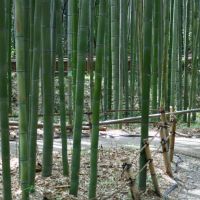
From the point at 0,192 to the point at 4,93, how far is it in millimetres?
1275

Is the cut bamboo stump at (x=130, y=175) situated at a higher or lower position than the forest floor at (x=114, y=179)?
higher

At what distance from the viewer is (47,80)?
3779 millimetres

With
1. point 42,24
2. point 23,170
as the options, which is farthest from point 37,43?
point 23,170

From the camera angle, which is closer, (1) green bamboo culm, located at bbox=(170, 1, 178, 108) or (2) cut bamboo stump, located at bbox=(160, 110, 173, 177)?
(2) cut bamboo stump, located at bbox=(160, 110, 173, 177)

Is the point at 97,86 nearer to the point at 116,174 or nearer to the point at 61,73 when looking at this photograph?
the point at 61,73

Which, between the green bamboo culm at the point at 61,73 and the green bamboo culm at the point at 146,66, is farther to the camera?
the green bamboo culm at the point at 61,73

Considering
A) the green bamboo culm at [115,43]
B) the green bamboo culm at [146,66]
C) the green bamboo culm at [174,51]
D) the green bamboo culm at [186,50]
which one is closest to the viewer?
the green bamboo culm at [146,66]

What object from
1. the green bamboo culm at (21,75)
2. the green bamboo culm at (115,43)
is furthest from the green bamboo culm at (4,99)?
the green bamboo culm at (115,43)

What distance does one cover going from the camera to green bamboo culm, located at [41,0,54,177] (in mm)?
3553

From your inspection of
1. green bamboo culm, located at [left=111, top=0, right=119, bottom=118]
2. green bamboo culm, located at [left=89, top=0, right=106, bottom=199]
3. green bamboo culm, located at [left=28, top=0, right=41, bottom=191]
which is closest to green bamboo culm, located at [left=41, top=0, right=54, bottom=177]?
green bamboo culm, located at [left=28, top=0, right=41, bottom=191]

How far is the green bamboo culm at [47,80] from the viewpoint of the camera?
11.7 ft

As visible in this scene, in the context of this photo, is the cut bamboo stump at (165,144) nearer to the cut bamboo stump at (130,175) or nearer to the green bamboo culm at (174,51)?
the cut bamboo stump at (130,175)

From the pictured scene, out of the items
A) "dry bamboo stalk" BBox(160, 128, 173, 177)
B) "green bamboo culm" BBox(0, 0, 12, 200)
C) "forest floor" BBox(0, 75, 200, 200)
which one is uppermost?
"green bamboo culm" BBox(0, 0, 12, 200)

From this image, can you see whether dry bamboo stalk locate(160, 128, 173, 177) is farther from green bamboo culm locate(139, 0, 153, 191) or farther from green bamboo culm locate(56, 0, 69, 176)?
green bamboo culm locate(56, 0, 69, 176)
